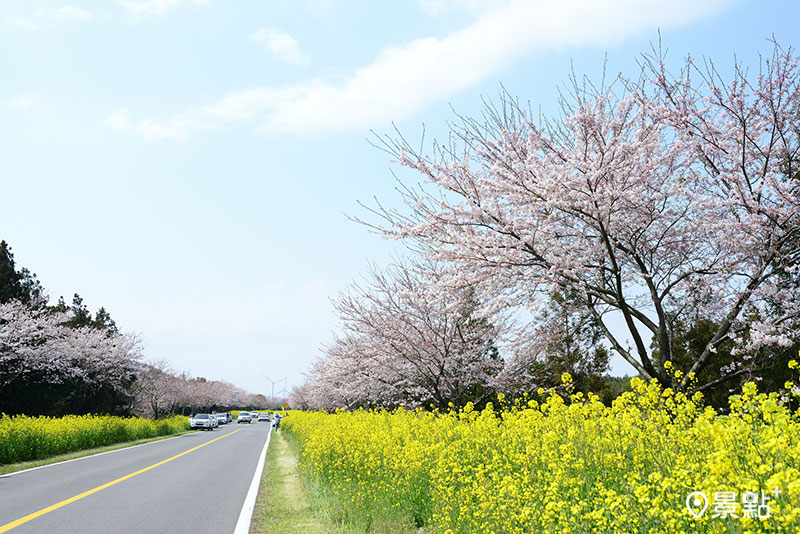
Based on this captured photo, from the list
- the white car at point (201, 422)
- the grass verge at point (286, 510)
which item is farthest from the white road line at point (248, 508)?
the white car at point (201, 422)

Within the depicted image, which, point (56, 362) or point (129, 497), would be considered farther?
point (56, 362)

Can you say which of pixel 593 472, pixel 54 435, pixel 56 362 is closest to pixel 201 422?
pixel 56 362

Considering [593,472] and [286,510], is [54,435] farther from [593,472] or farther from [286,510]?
[593,472]

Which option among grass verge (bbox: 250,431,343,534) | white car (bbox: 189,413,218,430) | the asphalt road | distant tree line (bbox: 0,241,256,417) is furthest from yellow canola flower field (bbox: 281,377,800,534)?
white car (bbox: 189,413,218,430)

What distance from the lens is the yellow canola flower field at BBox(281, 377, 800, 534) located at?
2.99m

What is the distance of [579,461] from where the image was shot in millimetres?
4773

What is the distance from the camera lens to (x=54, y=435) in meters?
18.8

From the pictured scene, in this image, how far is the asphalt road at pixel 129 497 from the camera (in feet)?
24.0

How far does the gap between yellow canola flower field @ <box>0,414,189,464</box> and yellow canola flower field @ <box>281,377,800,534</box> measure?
1227 cm

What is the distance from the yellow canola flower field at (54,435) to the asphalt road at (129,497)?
1.85 metres

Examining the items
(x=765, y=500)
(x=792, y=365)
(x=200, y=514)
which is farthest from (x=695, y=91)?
(x=200, y=514)

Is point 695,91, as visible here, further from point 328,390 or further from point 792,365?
point 328,390

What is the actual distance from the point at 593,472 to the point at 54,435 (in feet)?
64.9

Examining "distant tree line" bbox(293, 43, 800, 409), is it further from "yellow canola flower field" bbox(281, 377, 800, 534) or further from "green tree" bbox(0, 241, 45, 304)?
"green tree" bbox(0, 241, 45, 304)
